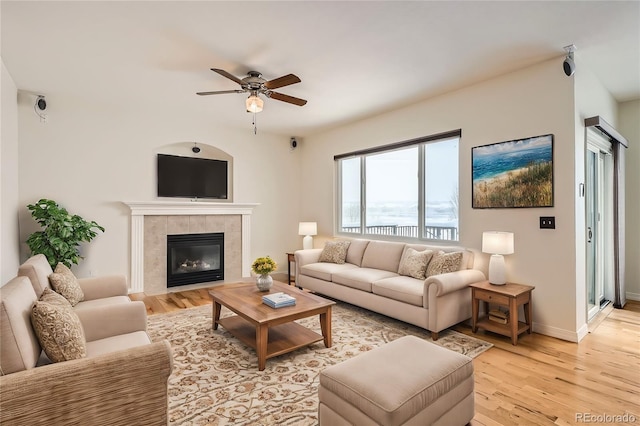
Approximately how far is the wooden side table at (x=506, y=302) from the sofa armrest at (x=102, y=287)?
3546mm

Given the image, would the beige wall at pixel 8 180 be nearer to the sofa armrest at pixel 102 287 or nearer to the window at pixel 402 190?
the sofa armrest at pixel 102 287

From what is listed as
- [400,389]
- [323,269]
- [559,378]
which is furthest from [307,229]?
[400,389]

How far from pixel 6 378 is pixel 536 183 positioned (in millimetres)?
4130

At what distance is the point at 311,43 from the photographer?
2850 millimetres

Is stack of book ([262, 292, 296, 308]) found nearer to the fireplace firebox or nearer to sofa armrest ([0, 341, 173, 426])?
sofa armrest ([0, 341, 173, 426])

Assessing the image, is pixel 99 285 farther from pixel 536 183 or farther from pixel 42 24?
pixel 536 183

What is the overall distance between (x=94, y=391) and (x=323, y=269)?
3.31m

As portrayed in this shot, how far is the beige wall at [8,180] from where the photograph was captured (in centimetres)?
325

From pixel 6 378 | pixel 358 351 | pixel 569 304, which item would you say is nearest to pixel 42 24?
pixel 6 378

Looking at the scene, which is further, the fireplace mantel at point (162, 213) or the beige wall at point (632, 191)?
the fireplace mantel at point (162, 213)

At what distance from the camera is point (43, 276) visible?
2.51 metres

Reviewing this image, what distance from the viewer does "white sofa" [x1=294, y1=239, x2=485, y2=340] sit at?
10.6ft

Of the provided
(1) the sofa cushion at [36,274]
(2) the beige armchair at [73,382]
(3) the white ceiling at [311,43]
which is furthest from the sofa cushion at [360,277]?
(1) the sofa cushion at [36,274]

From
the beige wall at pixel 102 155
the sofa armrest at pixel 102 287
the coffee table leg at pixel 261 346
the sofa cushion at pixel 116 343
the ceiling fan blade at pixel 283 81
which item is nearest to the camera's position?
the sofa cushion at pixel 116 343
